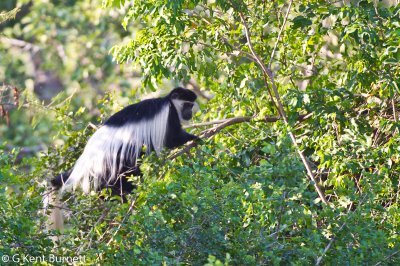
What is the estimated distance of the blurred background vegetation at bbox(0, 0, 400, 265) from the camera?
286cm

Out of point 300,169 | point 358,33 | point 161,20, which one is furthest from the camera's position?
point 161,20

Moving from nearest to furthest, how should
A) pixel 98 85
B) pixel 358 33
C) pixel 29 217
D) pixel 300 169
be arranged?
pixel 300 169
pixel 29 217
pixel 358 33
pixel 98 85

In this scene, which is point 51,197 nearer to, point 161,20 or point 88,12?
point 161,20

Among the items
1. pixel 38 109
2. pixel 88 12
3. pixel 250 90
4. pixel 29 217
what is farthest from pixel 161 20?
pixel 88 12

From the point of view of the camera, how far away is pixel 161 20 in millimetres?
4090

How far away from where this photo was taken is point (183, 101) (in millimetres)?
5191

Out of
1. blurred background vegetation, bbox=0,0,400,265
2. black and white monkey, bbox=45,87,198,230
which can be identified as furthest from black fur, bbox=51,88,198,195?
blurred background vegetation, bbox=0,0,400,265

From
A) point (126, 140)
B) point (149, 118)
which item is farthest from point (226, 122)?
point (126, 140)

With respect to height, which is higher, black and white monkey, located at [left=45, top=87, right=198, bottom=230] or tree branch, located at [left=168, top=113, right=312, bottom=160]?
tree branch, located at [left=168, top=113, right=312, bottom=160]

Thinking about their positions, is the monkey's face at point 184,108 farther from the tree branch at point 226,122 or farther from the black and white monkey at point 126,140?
the tree branch at point 226,122

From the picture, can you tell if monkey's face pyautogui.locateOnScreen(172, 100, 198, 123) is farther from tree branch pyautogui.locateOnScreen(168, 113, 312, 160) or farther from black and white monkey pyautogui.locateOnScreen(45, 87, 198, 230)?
tree branch pyautogui.locateOnScreen(168, 113, 312, 160)

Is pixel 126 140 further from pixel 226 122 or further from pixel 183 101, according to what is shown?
pixel 226 122

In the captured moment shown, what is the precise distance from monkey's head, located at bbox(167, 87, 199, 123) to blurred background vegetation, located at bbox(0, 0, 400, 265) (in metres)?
0.11

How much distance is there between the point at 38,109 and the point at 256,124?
126 cm
